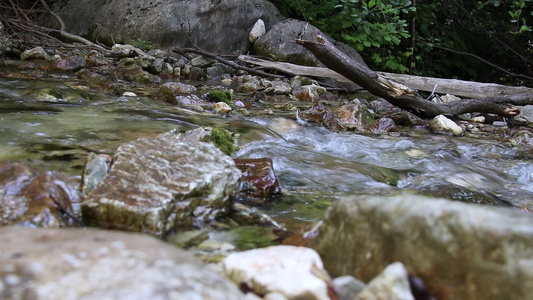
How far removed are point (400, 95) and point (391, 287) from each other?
5.60m

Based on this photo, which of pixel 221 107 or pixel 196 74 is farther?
pixel 196 74

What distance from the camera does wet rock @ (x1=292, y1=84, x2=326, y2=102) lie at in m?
8.27

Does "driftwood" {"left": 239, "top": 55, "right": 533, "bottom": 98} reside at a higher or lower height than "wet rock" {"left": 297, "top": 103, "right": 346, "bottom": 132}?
higher

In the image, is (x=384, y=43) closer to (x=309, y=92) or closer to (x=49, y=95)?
(x=309, y=92)

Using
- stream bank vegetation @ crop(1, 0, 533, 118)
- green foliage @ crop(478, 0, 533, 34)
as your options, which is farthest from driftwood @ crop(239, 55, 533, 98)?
green foliage @ crop(478, 0, 533, 34)

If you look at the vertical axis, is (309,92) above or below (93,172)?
below

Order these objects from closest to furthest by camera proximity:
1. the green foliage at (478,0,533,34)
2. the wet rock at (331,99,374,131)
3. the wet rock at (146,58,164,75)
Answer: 1. the wet rock at (331,99,374,131)
2. the green foliage at (478,0,533,34)
3. the wet rock at (146,58,164,75)

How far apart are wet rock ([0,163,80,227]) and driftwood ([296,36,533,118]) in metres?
4.49

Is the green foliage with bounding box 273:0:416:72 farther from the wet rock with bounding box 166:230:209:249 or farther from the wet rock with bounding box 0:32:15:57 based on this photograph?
the wet rock with bounding box 166:230:209:249

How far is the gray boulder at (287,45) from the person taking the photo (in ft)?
33.6

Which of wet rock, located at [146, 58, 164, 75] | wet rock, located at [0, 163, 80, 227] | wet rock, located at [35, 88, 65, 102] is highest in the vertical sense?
wet rock, located at [0, 163, 80, 227]

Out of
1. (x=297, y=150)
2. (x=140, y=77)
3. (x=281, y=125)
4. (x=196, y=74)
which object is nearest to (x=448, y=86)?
(x=281, y=125)

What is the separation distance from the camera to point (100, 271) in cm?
121

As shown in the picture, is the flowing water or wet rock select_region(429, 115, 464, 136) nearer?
the flowing water
